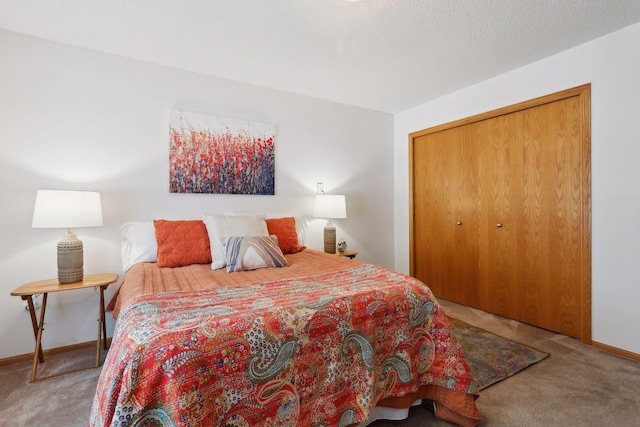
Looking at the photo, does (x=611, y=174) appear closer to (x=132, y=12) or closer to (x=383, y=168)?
(x=383, y=168)

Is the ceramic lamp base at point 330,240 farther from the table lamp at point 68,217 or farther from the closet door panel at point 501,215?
the table lamp at point 68,217

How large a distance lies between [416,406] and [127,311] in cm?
155

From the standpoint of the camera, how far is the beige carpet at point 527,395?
1561 millimetres

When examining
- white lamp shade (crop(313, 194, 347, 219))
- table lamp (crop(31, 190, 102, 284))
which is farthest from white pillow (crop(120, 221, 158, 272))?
white lamp shade (crop(313, 194, 347, 219))

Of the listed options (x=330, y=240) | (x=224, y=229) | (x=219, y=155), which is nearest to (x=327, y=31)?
(x=219, y=155)

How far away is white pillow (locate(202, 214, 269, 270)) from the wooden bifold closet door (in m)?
2.24

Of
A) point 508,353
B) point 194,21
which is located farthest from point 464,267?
point 194,21

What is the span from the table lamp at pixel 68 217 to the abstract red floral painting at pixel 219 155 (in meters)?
0.69

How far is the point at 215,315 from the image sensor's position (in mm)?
1184

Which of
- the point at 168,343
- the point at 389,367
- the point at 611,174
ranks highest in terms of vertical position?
the point at 611,174

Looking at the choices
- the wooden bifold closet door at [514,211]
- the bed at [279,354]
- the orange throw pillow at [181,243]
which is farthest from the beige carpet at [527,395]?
the orange throw pillow at [181,243]

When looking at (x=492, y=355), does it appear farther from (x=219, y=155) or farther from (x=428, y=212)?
(x=219, y=155)

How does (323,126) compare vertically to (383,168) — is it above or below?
above

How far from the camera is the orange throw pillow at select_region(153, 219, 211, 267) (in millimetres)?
2271
